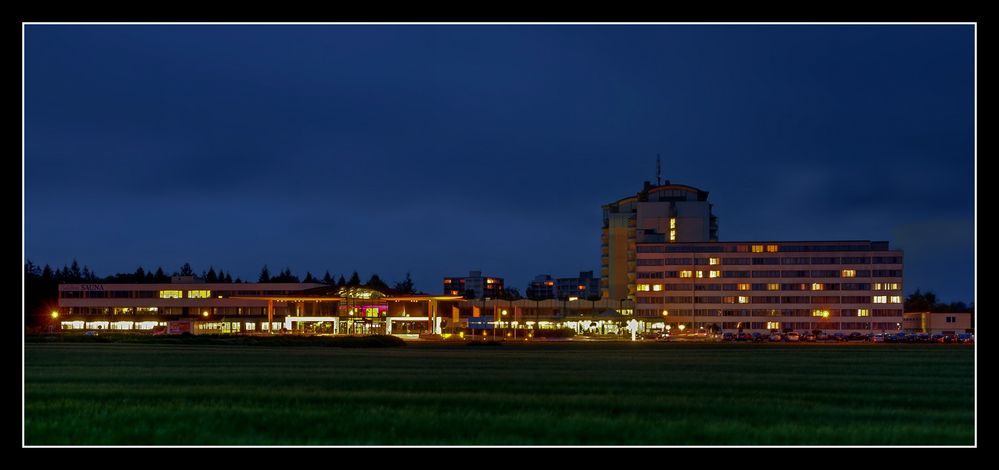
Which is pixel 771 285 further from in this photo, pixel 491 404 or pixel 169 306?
pixel 491 404

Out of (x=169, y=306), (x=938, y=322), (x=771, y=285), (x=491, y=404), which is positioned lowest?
(x=938, y=322)

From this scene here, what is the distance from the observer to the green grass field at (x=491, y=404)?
24.8m

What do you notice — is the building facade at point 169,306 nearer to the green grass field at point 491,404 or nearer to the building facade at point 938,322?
the building facade at point 938,322

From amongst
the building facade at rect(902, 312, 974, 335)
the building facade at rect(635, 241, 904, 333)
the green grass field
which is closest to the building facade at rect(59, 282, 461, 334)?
the building facade at rect(635, 241, 904, 333)

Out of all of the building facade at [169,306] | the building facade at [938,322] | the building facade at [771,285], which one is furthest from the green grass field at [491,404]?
the building facade at [938,322]

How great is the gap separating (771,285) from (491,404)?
534 ft

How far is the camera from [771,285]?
186 meters

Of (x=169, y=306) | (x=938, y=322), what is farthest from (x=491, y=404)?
(x=938, y=322)

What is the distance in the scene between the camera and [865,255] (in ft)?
600
